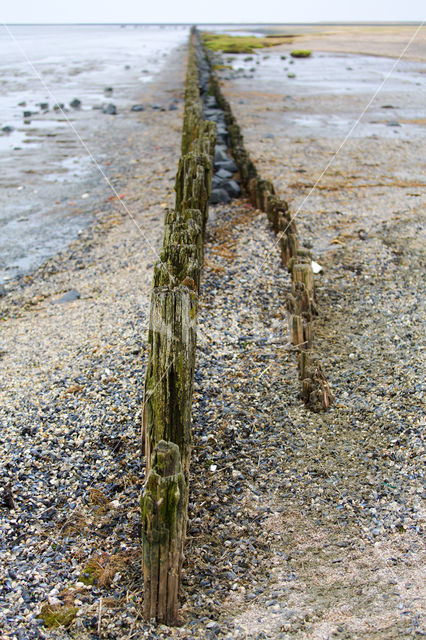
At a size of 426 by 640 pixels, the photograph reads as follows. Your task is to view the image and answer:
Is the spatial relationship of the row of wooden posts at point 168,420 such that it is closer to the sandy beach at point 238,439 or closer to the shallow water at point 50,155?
the sandy beach at point 238,439

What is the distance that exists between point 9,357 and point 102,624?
3454 millimetres

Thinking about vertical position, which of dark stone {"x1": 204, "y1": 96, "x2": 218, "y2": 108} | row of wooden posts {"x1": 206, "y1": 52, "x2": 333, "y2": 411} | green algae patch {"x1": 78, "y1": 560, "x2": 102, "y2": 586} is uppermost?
dark stone {"x1": 204, "y1": 96, "x2": 218, "y2": 108}

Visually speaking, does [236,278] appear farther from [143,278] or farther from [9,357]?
[9,357]

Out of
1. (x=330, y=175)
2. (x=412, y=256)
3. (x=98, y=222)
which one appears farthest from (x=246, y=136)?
(x=412, y=256)

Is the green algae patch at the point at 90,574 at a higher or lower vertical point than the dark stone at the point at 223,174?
lower

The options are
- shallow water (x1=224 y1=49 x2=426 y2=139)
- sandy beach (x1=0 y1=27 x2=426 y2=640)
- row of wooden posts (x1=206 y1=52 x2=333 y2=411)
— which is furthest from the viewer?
shallow water (x1=224 y1=49 x2=426 y2=139)

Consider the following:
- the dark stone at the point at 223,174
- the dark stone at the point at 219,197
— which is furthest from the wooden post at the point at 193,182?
the dark stone at the point at 223,174

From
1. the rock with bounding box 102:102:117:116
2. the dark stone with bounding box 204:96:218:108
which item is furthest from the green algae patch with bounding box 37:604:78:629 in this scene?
the rock with bounding box 102:102:117:116

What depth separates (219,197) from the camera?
924 centimetres

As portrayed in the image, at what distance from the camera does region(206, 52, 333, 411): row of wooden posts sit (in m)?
4.83

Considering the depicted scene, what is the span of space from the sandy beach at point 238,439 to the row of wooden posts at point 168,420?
0.31 m

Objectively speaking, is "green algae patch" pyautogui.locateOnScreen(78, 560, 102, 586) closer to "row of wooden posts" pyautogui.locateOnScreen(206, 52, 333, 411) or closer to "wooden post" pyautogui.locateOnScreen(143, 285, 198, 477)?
"wooden post" pyautogui.locateOnScreen(143, 285, 198, 477)

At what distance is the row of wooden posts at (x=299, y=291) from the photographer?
15.9 ft

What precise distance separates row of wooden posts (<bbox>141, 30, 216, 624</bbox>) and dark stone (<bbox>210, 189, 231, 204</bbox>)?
4.35 meters
